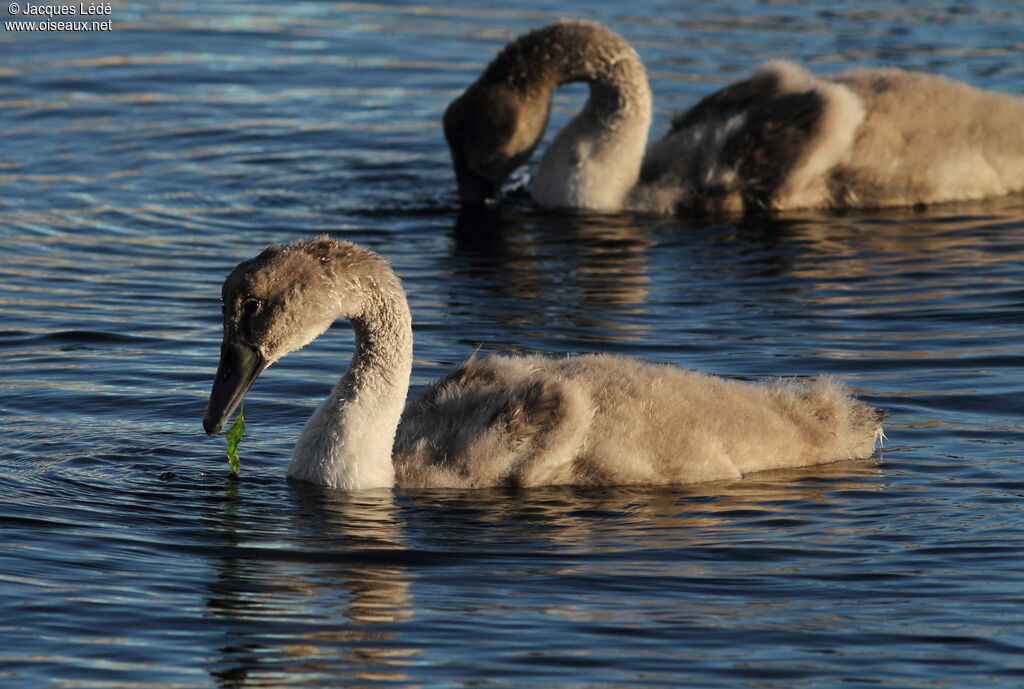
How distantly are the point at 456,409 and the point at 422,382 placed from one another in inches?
68.4

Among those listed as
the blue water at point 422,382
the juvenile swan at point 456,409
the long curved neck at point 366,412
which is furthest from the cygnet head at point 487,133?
the long curved neck at point 366,412

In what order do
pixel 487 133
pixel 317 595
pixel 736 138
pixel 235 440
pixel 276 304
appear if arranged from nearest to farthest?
pixel 317 595
pixel 276 304
pixel 235 440
pixel 736 138
pixel 487 133

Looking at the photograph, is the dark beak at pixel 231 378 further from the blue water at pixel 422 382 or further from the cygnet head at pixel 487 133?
the cygnet head at pixel 487 133

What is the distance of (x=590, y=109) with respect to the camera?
15.4 m

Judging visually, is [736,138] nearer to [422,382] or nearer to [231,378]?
[422,382]

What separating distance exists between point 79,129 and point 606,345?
25.1ft

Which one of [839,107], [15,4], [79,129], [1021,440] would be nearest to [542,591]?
[1021,440]

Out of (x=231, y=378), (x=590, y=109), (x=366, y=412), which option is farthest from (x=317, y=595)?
(x=590, y=109)

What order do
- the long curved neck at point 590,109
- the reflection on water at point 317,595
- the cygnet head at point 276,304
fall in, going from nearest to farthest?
1. the reflection on water at point 317,595
2. the cygnet head at point 276,304
3. the long curved neck at point 590,109

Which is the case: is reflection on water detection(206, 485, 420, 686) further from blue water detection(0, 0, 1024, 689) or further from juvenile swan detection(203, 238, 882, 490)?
juvenile swan detection(203, 238, 882, 490)

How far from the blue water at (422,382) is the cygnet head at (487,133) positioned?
1.31 ft

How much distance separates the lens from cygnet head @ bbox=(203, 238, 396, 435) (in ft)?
28.0

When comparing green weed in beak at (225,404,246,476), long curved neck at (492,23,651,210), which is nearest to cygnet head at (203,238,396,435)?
green weed in beak at (225,404,246,476)

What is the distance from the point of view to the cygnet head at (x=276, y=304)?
8.55m
